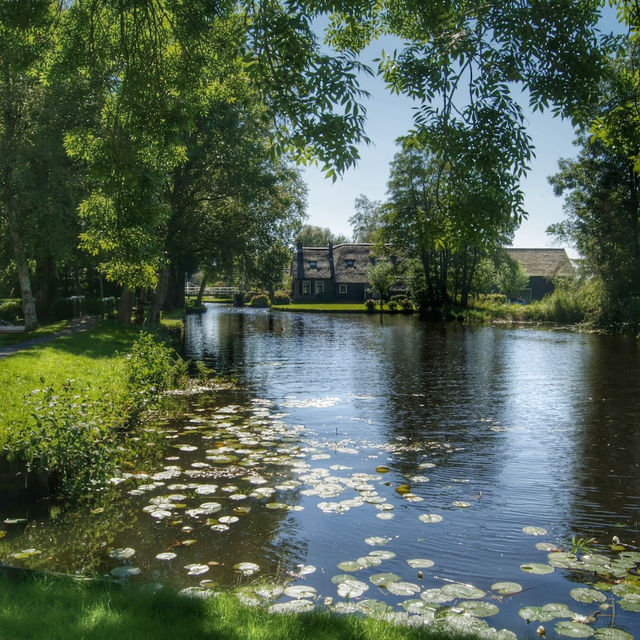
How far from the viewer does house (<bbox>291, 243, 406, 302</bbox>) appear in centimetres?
8488

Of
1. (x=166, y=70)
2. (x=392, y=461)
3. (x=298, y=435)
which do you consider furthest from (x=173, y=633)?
(x=166, y=70)

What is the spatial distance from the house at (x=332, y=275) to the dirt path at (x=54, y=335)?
5422 centimetres

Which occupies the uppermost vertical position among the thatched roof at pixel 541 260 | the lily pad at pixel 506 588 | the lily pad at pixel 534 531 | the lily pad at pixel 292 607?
the thatched roof at pixel 541 260

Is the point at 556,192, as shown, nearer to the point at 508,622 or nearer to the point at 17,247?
the point at 17,247

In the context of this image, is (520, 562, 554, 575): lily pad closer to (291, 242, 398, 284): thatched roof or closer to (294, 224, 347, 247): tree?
(291, 242, 398, 284): thatched roof

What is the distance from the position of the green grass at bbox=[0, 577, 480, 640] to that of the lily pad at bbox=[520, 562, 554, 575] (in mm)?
2130

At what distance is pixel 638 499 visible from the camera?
343 inches

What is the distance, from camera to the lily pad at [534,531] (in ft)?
24.3

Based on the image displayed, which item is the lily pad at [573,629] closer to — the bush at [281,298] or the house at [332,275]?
the house at [332,275]

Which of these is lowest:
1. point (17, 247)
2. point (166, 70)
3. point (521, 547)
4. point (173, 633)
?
point (521, 547)

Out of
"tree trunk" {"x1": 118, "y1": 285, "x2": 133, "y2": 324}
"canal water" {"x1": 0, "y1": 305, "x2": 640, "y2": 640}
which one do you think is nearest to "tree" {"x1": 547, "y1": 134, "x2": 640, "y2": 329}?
"canal water" {"x1": 0, "y1": 305, "x2": 640, "y2": 640}

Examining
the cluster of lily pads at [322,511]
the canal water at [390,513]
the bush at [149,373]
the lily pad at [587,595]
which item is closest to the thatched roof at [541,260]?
the canal water at [390,513]

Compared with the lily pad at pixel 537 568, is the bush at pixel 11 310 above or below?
above

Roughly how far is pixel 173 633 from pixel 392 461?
6700mm
